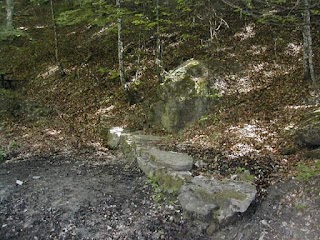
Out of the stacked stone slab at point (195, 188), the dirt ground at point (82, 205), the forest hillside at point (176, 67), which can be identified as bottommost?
the dirt ground at point (82, 205)

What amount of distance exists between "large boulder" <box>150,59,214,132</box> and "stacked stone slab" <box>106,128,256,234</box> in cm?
162

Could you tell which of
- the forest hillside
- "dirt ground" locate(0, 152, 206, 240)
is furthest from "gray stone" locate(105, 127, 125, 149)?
"dirt ground" locate(0, 152, 206, 240)

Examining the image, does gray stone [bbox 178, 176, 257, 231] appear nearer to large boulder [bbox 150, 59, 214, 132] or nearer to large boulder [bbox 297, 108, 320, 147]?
large boulder [bbox 297, 108, 320, 147]

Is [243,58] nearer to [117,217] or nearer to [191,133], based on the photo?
[191,133]

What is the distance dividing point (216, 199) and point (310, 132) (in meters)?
2.65

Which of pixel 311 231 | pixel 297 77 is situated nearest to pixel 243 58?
pixel 297 77

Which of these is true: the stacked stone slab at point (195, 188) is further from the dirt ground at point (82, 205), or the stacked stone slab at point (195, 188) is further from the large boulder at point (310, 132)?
the large boulder at point (310, 132)

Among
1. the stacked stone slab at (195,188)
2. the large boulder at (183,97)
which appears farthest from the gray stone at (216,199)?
the large boulder at (183,97)

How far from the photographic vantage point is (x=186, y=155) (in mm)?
7637

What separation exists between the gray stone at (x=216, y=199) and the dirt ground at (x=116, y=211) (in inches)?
7.6

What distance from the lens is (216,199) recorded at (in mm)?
5953

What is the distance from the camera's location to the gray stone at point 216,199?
5684mm

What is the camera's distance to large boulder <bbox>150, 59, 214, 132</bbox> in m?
9.68

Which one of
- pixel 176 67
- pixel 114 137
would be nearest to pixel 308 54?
pixel 176 67
